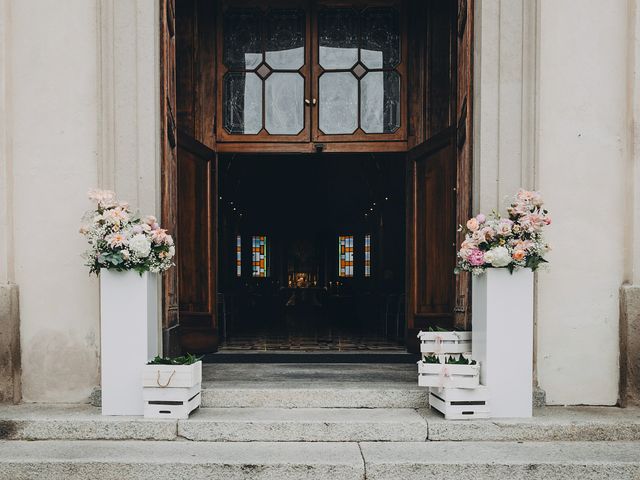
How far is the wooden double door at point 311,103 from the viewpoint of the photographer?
7355 millimetres

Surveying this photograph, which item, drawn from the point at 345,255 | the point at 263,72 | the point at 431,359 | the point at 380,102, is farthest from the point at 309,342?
the point at 345,255

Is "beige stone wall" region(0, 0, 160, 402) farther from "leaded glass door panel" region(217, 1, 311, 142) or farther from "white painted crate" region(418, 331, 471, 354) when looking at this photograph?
→ "white painted crate" region(418, 331, 471, 354)

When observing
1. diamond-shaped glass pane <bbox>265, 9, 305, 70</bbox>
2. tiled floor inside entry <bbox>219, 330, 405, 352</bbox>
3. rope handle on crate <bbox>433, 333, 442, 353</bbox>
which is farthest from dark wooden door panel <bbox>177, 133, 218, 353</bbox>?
rope handle on crate <bbox>433, 333, 442, 353</bbox>

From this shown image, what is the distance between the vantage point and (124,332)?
4898 mm

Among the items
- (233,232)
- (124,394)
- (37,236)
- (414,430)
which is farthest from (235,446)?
(233,232)

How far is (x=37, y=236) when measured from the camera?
17.7 feet

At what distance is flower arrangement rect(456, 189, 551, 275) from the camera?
15.6 ft

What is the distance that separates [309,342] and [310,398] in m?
3.86

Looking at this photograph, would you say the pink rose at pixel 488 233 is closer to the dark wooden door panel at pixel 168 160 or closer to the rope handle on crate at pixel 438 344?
the rope handle on crate at pixel 438 344

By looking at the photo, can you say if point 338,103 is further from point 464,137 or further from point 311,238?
point 311,238

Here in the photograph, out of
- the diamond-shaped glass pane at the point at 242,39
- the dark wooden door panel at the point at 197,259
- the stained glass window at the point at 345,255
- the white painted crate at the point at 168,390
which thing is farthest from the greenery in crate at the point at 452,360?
the stained glass window at the point at 345,255

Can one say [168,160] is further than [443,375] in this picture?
Yes

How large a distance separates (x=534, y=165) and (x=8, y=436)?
14.8 ft

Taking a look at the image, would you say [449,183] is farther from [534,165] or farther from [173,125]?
[173,125]
